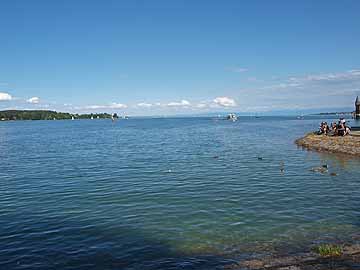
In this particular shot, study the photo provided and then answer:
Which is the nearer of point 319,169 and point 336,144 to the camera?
point 319,169

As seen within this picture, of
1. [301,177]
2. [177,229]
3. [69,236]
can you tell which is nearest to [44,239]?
[69,236]

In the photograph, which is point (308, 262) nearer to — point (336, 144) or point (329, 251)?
point (329, 251)

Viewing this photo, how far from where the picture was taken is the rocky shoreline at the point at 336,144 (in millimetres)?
47872

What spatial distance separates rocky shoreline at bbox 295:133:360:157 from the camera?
4787 centimetres

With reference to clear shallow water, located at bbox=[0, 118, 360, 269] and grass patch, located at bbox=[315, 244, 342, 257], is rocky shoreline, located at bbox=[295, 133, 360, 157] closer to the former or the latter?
clear shallow water, located at bbox=[0, 118, 360, 269]

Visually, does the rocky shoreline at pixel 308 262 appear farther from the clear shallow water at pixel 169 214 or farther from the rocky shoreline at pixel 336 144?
the rocky shoreline at pixel 336 144

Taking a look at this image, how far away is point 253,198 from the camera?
2595 cm

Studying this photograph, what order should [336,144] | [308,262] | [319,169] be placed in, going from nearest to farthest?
[308,262]
[319,169]
[336,144]

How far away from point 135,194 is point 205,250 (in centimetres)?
1280


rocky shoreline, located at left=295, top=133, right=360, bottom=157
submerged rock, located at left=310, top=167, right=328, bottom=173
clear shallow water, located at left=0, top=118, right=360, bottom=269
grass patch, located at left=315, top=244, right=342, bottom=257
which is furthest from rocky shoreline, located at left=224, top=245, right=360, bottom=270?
rocky shoreline, located at left=295, top=133, right=360, bottom=157

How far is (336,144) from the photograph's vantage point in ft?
173

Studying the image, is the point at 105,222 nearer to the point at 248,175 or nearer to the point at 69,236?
the point at 69,236

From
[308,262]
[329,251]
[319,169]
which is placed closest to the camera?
[308,262]

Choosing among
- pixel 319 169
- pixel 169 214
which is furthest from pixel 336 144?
pixel 169 214
